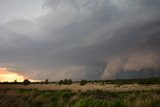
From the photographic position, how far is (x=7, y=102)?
1673 cm

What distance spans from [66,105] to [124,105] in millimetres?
3173

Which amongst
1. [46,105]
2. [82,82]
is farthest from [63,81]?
[46,105]

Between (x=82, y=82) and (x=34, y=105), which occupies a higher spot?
(x=82, y=82)

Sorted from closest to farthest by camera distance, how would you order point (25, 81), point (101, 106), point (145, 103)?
point (101, 106) → point (145, 103) → point (25, 81)

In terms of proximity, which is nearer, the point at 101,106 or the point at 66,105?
the point at 101,106

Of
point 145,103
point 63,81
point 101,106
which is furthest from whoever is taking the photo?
point 63,81

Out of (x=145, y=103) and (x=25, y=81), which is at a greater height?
(x=25, y=81)

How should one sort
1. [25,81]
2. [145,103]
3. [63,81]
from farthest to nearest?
[63,81] < [25,81] < [145,103]

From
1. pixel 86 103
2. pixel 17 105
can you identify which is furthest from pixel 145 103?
pixel 17 105

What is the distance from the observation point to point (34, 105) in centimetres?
1756

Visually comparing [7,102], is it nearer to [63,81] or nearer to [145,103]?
[145,103]

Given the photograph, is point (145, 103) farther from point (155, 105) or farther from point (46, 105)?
point (46, 105)

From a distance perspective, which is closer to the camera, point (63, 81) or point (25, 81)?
point (25, 81)

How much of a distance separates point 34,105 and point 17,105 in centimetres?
125
